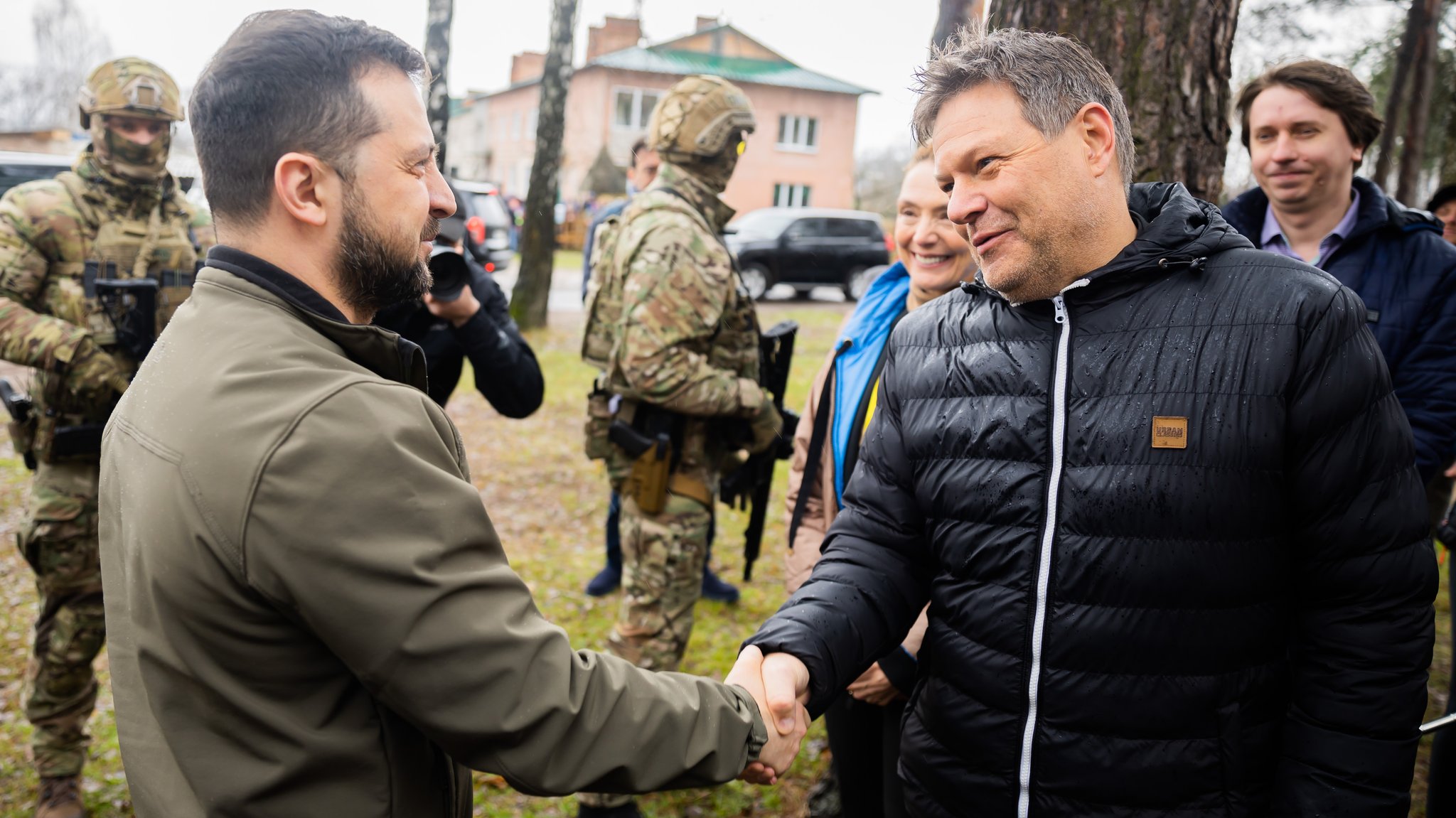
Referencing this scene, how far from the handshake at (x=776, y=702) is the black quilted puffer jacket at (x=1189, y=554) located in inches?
2.1

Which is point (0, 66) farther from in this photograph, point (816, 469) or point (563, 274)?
point (816, 469)

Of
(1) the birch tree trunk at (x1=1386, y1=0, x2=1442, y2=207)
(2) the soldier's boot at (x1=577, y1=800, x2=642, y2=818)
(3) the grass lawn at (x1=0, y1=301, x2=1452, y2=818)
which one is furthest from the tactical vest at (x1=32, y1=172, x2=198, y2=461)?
(1) the birch tree trunk at (x1=1386, y1=0, x2=1442, y2=207)

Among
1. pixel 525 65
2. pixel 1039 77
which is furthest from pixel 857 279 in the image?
pixel 525 65

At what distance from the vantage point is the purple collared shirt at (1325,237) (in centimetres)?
302

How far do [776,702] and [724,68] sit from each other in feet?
146

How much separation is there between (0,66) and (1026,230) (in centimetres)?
8157

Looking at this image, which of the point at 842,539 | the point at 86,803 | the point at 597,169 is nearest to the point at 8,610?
the point at 86,803

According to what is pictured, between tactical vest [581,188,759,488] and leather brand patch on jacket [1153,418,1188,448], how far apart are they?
91.8 inches

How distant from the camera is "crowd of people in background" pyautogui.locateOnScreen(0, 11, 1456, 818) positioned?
4.49 feet

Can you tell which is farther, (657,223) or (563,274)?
(563,274)

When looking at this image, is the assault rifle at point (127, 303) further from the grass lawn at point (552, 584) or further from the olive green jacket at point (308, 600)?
the olive green jacket at point (308, 600)

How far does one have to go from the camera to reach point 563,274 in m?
23.0

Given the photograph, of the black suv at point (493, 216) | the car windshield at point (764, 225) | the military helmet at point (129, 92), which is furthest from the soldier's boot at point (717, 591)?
the car windshield at point (764, 225)

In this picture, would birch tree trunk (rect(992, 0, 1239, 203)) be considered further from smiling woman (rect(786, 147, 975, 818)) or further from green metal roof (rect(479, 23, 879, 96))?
green metal roof (rect(479, 23, 879, 96))
